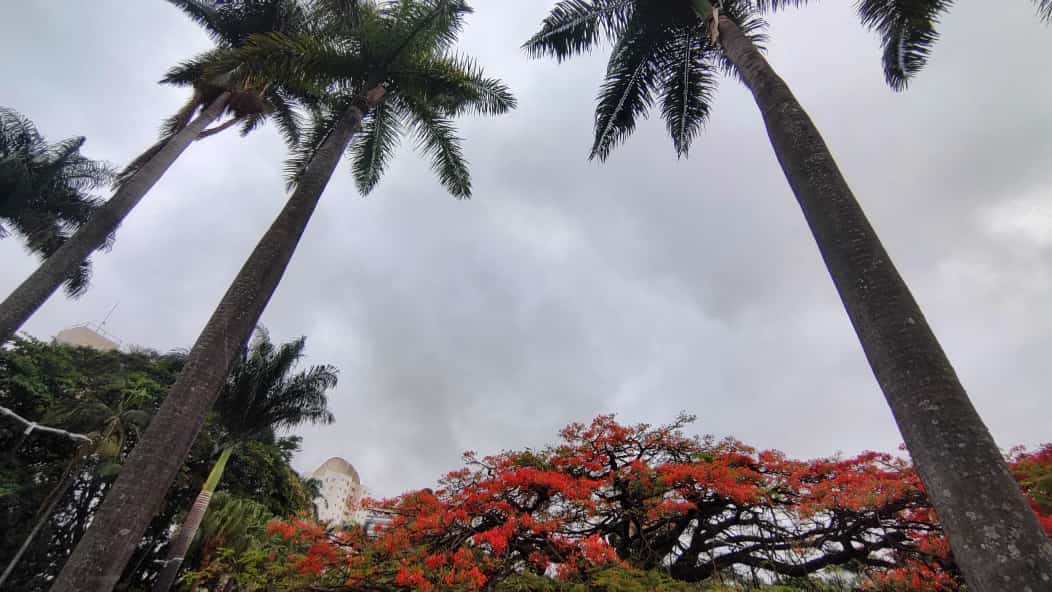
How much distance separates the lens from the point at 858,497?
672 centimetres

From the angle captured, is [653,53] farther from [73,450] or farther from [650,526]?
[73,450]

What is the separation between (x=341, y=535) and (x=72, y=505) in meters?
16.8

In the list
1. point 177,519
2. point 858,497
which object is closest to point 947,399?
point 858,497

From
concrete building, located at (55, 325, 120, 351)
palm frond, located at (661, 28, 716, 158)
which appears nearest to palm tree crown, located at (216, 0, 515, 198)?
palm frond, located at (661, 28, 716, 158)

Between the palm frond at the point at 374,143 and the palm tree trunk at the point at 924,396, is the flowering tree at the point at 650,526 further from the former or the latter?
the palm frond at the point at 374,143

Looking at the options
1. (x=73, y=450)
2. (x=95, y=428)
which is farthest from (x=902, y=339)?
(x=73, y=450)

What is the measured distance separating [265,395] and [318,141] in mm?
9417

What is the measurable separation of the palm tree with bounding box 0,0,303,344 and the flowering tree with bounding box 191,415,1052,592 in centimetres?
753

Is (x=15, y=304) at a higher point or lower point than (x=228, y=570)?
higher

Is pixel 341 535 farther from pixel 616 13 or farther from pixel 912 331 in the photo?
pixel 616 13

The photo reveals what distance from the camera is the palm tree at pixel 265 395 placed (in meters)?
15.2

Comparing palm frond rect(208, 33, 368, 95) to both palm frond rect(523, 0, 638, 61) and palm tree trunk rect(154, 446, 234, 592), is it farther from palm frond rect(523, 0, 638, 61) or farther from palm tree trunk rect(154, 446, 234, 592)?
palm tree trunk rect(154, 446, 234, 592)

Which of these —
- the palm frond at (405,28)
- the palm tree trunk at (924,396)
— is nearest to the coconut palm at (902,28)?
the palm tree trunk at (924,396)

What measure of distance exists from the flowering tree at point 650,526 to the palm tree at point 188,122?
7.53 meters
